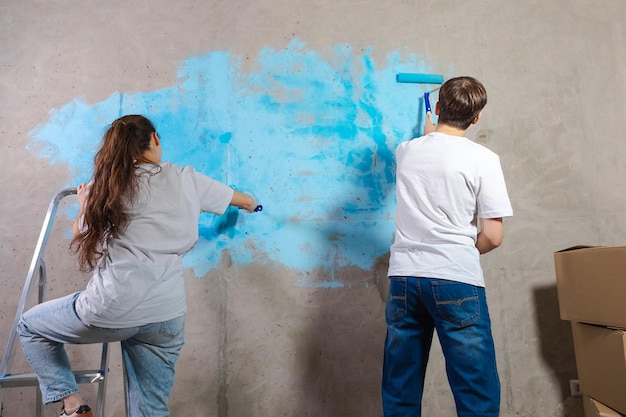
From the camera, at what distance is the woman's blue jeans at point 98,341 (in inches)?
52.1

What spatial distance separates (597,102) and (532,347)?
111cm

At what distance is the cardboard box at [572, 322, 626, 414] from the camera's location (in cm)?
148

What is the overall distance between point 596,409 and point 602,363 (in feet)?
0.57

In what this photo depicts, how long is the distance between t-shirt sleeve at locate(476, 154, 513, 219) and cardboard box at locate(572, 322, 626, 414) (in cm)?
59

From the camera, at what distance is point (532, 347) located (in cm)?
190

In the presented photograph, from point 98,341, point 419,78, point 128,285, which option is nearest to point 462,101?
point 419,78

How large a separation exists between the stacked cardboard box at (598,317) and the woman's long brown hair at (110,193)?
59.1 inches

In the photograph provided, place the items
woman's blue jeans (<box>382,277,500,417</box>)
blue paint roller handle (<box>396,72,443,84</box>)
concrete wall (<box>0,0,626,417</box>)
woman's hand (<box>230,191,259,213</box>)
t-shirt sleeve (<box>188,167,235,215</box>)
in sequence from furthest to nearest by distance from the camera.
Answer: blue paint roller handle (<box>396,72,443,84</box>)
concrete wall (<box>0,0,626,417</box>)
woman's hand (<box>230,191,259,213</box>)
t-shirt sleeve (<box>188,167,235,215</box>)
woman's blue jeans (<box>382,277,500,417</box>)

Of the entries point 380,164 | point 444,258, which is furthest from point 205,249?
point 444,258

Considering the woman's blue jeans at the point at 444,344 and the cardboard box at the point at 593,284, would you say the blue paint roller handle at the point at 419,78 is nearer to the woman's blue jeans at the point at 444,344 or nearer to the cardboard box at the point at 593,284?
the cardboard box at the point at 593,284

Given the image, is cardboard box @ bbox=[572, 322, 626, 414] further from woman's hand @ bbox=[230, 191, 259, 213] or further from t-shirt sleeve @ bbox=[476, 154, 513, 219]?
woman's hand @ bbox=[230, 191, 259, 213]

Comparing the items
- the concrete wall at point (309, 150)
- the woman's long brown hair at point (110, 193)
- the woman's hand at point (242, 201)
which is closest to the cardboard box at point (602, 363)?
the concrete wall at point (309, 150)

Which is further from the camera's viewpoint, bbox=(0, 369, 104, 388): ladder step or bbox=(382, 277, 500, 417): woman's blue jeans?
bbox=(0, 369, 104, 388): ladder step

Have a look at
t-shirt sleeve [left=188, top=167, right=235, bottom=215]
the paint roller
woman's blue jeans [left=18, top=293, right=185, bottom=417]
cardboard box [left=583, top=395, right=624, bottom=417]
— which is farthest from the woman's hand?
cardboard box [left=583, top=395, right=624, bottom=417]
